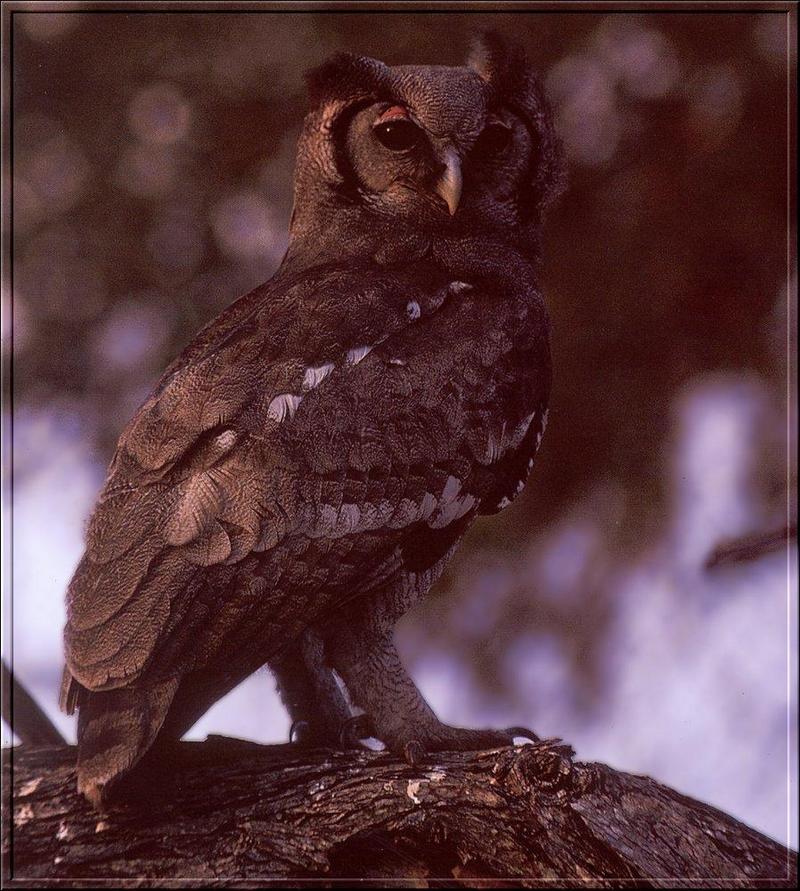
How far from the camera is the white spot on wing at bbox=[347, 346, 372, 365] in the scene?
64.4 inches

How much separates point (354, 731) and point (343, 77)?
1.39 m

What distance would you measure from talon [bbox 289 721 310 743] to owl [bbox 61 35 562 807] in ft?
0.04

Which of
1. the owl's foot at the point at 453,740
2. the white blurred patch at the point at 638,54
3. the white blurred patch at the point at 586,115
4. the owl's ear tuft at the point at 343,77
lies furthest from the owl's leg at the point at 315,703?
the white blurred patch at the point at 638,54

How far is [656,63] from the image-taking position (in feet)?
6.60

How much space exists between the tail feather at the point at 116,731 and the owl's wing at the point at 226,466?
4cm

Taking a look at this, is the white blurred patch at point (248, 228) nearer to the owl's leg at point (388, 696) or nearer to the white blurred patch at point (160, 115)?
the white blurred patch at point (160, 115)

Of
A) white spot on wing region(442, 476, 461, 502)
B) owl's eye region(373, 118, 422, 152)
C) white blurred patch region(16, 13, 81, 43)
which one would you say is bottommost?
white spot on wing region(442, 476, 461, 502)

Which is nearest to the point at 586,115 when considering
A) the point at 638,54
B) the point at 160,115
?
the point at 638,54

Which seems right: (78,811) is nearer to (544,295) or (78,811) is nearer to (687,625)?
(687,625)

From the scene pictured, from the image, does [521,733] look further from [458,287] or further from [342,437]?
[458,287]

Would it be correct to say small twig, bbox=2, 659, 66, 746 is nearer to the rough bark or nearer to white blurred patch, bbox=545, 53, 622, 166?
the rough bark

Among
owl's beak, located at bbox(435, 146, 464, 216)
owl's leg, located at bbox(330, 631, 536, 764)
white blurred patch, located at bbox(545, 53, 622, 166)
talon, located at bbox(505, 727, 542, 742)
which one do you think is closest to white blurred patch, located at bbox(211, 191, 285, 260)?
owl's beak, located at bbox(435, 146, 464, 216)

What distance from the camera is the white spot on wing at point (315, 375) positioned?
159cm

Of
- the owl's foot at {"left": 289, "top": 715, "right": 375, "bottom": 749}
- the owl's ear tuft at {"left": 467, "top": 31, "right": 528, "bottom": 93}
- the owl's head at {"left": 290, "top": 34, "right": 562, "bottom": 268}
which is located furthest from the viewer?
the owl's ear tuft at {"left": 467, "top": 31, "right": 528, "bottom": 93}
